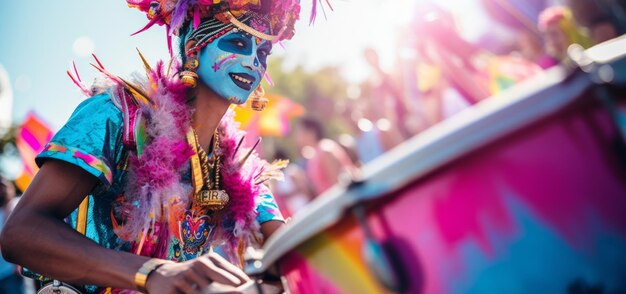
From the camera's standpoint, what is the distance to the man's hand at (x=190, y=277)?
135 cm

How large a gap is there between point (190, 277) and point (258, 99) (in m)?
1.25

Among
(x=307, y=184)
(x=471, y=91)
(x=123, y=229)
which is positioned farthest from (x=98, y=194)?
(x=307, y=184)

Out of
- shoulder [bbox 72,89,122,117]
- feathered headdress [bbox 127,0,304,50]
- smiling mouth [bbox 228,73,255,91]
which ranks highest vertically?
feathered headdress [bbox 127,0,304,50]

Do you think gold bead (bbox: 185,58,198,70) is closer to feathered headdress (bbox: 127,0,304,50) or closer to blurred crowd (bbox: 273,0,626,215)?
feathered headdress (bbox: 127,0,304,50)

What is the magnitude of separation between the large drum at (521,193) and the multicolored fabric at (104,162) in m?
0.86

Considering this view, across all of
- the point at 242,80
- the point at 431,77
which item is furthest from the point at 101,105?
the point at 431,77

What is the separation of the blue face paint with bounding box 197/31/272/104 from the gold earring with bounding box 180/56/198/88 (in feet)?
0.07

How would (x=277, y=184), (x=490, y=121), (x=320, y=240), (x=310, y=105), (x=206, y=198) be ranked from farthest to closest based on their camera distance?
(x=310, y=105) < (x=277, y=184) < (x=206, y=198) < (x=320, y=240) < (x=490, y=121)

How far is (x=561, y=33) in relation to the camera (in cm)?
385

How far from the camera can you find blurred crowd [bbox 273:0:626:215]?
404cm

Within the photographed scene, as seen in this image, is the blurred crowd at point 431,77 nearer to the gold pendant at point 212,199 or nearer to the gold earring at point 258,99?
the gold earring at point 258,99

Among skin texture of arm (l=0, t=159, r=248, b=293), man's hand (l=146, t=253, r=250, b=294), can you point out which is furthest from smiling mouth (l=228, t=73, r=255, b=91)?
man's hand (l=146, t=253, r=250, b=294)

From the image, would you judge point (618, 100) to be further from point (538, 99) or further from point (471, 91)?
point (471, 91)

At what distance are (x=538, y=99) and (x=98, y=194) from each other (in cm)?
137
